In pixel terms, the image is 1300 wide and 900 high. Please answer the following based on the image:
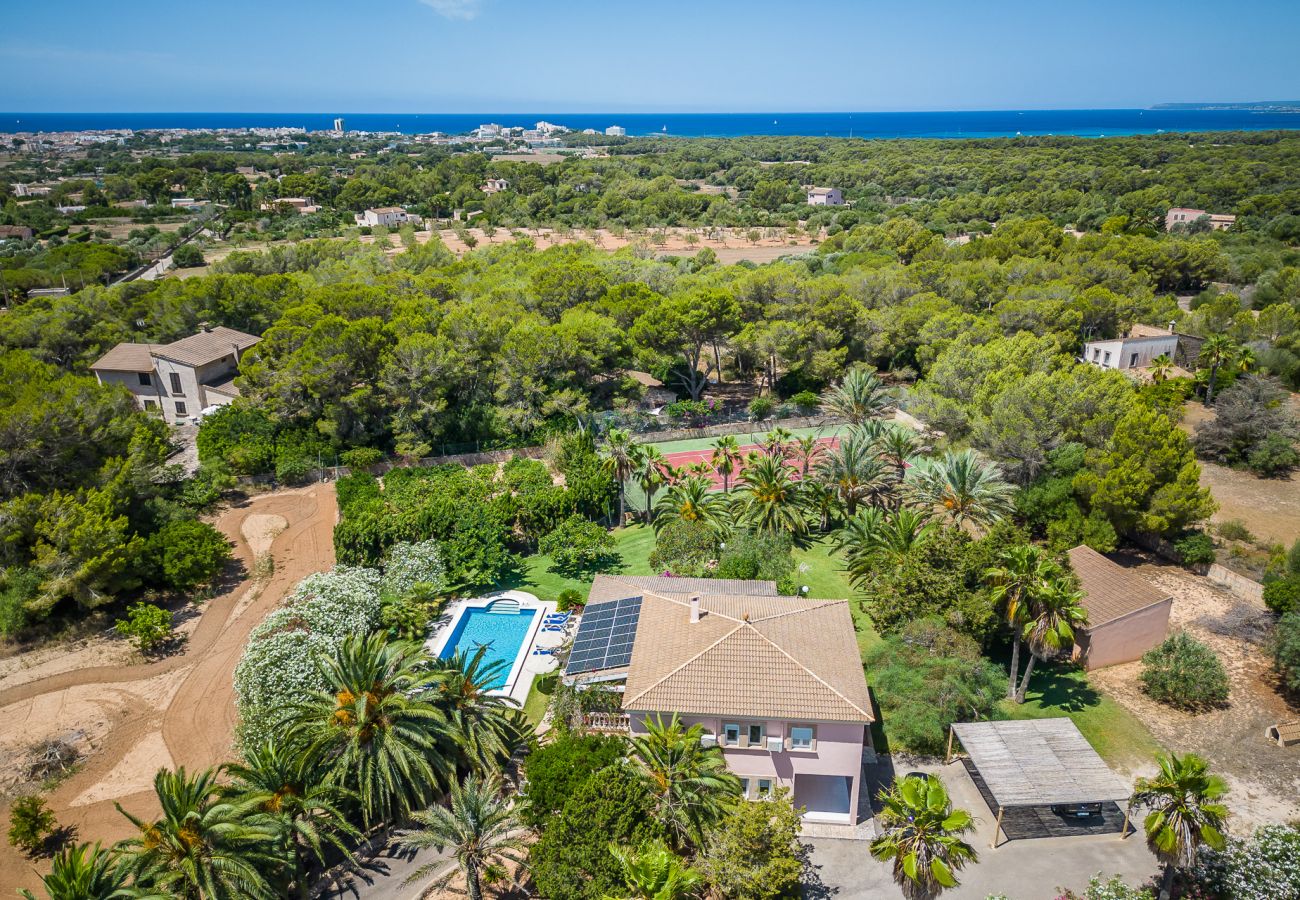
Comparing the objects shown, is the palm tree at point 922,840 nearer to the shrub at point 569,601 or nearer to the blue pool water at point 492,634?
the blue pool water at point 492,634

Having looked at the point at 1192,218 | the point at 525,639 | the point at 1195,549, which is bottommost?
the point at 525,639

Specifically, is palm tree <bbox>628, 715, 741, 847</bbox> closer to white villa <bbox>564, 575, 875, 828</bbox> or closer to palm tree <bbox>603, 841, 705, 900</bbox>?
white villa <bbox>564, 575, 875, 828</bbox>

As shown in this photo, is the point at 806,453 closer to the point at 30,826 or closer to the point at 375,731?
the point at 375,731

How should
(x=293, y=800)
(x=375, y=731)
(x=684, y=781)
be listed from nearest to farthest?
1. (x=684, y=781)
2. (x=293, y=800)
3. (x=375, y=731)

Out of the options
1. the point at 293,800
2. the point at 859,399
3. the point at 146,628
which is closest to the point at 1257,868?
the point at 293,800

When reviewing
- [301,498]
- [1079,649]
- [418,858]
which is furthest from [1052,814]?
[301,498]

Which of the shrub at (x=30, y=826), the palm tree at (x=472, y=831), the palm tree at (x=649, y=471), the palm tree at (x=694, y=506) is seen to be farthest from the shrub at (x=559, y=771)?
the palm tree at (x=649, y=471)
